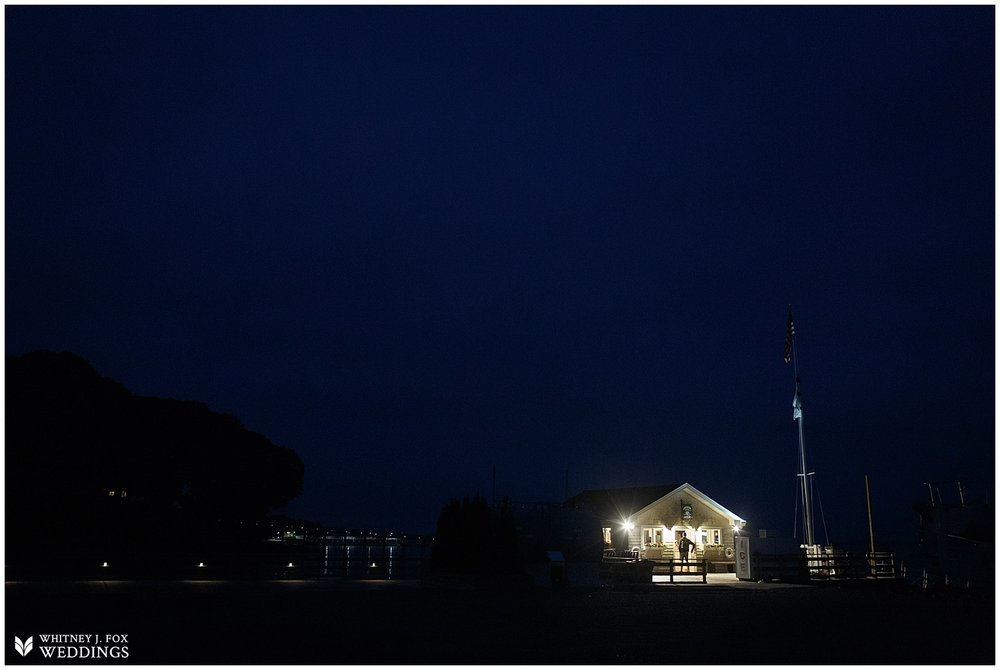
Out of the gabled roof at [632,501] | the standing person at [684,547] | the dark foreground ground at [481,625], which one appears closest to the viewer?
the dark foreground ground at [481,625]

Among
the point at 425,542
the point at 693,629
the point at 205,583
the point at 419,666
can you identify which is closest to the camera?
the point at 419,666

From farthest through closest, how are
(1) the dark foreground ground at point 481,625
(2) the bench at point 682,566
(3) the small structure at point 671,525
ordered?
(3) the small structure at point 671,525 → (2) the bench at point 682,566 → (1) the dark foreground ground at point 481,625

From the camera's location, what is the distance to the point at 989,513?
32562mm

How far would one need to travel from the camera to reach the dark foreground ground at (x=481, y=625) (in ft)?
35.0

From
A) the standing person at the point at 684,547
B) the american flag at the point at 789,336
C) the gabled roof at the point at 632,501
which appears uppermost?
the american flag at the point at 789,336

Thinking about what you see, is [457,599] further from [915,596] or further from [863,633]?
[915,596]

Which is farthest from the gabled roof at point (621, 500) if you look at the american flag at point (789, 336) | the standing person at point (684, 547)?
the american flag at point (789, 336)

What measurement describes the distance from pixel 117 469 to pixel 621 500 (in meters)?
23.8

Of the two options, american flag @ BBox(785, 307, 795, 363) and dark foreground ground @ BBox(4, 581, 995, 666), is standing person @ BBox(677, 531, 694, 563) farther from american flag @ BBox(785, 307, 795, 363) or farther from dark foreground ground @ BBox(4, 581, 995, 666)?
dark foreground ground @ BBox(4, 581, 995, 666)

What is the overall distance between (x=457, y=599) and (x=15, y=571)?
11392mm

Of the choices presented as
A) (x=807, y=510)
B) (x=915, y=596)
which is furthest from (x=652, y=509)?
(x=915, y=596)
